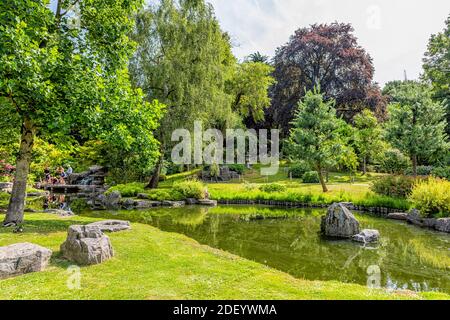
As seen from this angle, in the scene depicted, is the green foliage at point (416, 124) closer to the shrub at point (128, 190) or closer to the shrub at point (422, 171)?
the shrub at point (422, 171)

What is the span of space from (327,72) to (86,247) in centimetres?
3145

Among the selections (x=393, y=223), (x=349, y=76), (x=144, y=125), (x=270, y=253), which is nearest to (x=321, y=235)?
(x=270, y=253)

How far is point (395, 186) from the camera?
49.8 ft

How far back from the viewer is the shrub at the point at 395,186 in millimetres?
14602

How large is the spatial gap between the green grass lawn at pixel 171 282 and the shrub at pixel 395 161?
58.8 feet

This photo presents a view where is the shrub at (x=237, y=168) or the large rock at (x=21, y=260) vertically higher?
the shrub at (x=237, y=168)

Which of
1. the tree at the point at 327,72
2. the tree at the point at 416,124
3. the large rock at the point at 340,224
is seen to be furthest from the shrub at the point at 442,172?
the large rock at the point at 340,224

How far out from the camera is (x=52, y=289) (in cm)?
421

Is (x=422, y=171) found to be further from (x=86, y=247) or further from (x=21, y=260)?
(x=21, y=260)

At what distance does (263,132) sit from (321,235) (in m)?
25.3

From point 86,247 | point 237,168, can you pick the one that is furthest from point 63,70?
point 237,168

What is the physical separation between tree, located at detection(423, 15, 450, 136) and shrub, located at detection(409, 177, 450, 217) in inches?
881

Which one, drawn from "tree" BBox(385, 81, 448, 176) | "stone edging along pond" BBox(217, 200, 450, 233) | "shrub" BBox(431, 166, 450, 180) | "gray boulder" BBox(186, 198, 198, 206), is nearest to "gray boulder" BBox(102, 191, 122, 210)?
"gray boulder" BBox(186, 198, 198, 206)
